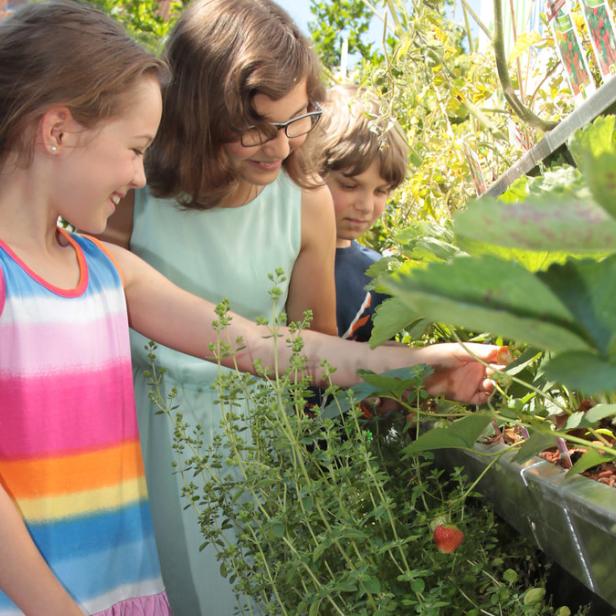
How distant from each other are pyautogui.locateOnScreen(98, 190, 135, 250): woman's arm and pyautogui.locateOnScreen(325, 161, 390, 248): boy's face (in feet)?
3.07

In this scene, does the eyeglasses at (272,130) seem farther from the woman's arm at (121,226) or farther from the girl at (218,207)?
the woman's arm at (121,226)

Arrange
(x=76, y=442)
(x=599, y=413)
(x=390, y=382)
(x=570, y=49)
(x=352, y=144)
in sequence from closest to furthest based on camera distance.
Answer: (x=599, y=413) → (x=390, y=382) → (x=76, y=442) → (x=570, y=49) → (x=352, y=144)

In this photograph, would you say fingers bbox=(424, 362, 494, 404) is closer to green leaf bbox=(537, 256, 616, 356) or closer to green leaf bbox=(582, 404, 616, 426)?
green leaf bbox=(582, 404, 616, 426)

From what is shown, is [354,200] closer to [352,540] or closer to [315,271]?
[315,271]

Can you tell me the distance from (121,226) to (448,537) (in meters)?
1.39

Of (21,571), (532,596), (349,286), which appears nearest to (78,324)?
(21,571)

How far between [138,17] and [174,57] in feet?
19.7

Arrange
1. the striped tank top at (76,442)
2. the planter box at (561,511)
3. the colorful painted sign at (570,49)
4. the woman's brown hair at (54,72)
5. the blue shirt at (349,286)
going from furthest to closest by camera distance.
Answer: the blue shirt at (349,286), the colorful painted sign at (570,49), the woman's brown hair at (54,72), the striped tank top at (76,442), the planter box at (561,511)

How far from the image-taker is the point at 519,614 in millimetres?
1041

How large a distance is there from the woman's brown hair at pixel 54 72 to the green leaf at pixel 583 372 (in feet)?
4.50

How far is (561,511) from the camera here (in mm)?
919

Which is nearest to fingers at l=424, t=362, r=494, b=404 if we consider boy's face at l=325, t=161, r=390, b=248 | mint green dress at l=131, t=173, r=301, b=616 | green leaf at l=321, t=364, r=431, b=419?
green leaf at l=321, t=364, r=431, b=419

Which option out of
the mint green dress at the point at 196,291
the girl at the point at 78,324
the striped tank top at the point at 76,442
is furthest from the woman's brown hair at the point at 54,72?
the mint green dress at the point at 196,291

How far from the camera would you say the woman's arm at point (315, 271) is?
2.25 meters
